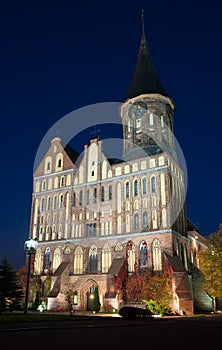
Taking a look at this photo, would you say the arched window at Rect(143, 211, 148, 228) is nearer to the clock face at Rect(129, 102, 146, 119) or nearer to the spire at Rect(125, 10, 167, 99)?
the clock face at Rect(129, 102, 146, 119)

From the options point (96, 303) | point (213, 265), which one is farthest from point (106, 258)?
point (213, 265)

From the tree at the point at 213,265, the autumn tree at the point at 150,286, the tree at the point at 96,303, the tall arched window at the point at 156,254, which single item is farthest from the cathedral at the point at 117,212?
the tree at the point at 213,265

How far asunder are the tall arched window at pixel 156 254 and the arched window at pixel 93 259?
302 inches

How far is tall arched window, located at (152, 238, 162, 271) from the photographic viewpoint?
118 feet

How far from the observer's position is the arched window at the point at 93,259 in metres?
40.4

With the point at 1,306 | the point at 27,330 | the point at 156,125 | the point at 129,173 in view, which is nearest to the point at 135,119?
the point at 156,125

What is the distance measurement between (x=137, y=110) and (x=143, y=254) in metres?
21.0

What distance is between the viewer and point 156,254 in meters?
36.6

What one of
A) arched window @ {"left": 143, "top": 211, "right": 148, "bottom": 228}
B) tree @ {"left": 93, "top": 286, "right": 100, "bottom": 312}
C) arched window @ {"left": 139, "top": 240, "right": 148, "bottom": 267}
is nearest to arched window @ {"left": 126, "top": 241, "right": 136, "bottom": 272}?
arched window @ {"left": 139, "top": 240, "right": 148, "bottom": 267}

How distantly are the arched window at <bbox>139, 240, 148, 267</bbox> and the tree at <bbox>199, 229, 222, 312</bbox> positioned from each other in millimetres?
5950

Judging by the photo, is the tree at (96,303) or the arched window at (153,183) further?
the arched window at (153,183)

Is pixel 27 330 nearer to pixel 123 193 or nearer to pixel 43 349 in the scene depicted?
pixel 43 349

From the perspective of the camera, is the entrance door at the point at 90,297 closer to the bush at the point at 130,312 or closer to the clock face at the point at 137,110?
the bush at the point at 130,312

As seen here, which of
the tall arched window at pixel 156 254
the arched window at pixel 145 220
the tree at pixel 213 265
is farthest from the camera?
the arched window at pixel 145 220
